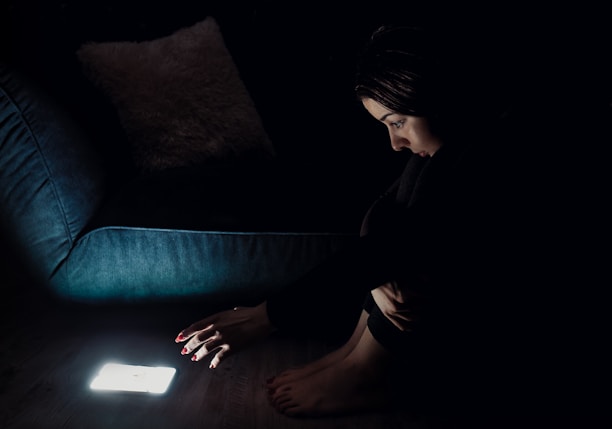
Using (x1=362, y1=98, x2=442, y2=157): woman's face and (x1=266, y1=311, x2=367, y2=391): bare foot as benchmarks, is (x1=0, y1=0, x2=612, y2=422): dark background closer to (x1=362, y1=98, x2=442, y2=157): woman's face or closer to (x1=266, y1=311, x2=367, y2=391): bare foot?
(x1=362, y1=98, x2=442, y2=157): woman's face

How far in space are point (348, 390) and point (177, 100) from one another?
968 mm

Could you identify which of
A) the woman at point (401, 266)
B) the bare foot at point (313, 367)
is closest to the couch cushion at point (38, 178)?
the woman at point (401, 266)

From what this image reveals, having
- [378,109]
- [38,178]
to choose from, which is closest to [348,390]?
[378,109]

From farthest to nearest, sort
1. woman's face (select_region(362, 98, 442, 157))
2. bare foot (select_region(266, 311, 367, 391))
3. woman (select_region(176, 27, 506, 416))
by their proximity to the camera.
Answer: bare foot (select_region(266, 311, 367, 391)) → woman's face (select_region(362, 98, 442, 157)) → woman (select_region(176, 27, 506, 416))

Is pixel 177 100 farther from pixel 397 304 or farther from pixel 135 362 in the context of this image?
pixel 397 304

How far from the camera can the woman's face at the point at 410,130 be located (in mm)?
920

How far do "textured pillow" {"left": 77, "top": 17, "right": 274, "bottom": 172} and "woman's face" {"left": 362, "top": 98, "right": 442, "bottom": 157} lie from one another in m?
0.60

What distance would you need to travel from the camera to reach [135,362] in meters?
1.17

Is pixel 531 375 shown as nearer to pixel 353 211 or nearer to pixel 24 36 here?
pixel 353 211

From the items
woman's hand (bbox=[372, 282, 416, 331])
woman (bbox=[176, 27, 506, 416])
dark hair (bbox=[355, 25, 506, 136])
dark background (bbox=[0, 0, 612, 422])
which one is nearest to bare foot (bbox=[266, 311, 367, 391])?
woman (bbox=[176, 27, 506, 416])

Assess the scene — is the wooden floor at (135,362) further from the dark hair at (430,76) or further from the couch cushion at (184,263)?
the dark hair at (430,76)

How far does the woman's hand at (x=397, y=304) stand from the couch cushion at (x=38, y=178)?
792 millimetres

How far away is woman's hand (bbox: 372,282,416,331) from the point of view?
0.86 m

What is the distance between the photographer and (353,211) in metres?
1.18
